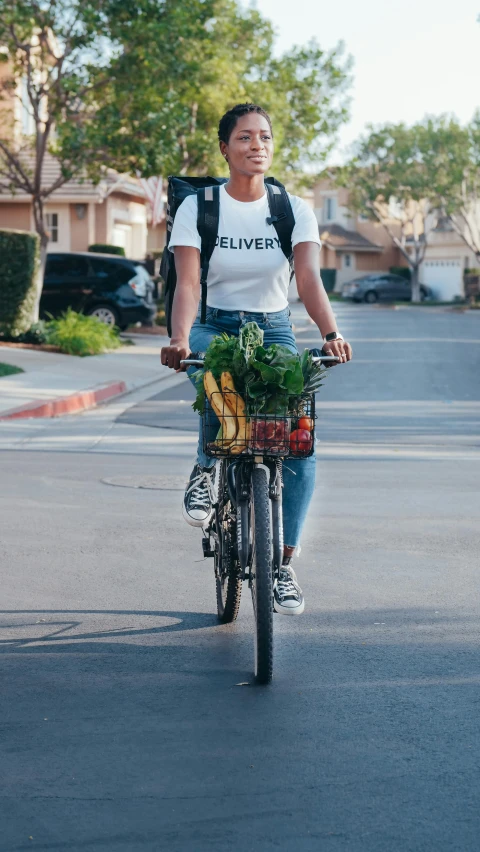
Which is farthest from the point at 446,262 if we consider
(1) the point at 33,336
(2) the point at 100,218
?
(1) the point at 33,336

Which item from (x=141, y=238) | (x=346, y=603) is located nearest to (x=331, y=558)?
(x=346, y=603)

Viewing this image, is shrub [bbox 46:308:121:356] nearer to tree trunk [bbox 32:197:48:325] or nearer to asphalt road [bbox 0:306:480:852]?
tree trunk [bbox 32:197:48:325]

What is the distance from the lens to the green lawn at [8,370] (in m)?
17.7

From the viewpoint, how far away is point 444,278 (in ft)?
252

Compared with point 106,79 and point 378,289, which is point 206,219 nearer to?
point 106,79

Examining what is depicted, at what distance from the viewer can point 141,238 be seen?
44094mm

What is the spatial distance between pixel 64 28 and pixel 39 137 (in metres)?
2.02

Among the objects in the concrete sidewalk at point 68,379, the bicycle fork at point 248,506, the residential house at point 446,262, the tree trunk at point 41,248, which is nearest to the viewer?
the bicycle fork at point 248,506

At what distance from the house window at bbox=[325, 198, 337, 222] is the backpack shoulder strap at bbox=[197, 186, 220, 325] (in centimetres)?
8515

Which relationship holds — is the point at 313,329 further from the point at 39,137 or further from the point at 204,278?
the point at 204,278

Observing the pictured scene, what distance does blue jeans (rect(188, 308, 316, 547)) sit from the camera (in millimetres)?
5152

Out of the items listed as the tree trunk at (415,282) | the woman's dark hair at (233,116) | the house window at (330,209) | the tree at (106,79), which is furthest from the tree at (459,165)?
the woman's dark hair at (233,116)

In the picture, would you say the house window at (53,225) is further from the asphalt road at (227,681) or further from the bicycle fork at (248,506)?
the bicycle fork at (248,506)

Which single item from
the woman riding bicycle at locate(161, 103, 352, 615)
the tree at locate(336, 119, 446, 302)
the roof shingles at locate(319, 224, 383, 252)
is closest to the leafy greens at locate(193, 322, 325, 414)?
the woman riding bicycle at locate(161, 103, 352, 615)
